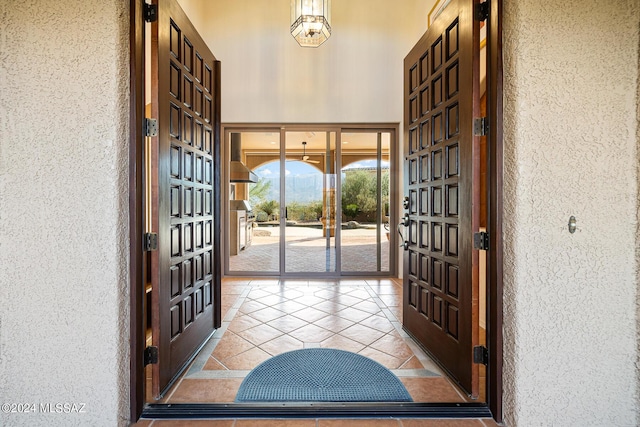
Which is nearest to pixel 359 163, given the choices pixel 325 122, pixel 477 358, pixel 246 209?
pixel 325 122

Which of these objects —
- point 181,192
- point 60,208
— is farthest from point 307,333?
point 60,208

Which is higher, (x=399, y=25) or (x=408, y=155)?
(x=399, y=25)

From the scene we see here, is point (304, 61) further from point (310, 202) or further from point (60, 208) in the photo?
point (60, 208)

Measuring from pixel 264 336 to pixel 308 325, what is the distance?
17.4 inches

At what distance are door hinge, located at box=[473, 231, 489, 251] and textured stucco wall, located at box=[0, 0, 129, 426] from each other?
6.04 feet

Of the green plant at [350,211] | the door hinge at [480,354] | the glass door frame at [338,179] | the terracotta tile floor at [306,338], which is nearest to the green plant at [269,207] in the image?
the glass door frame at [338,179]

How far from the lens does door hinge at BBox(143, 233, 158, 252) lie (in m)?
1.65

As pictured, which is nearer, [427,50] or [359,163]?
[427,50]

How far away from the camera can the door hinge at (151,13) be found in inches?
66.5

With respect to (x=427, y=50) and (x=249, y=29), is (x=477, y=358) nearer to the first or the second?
(x=427, y=50)

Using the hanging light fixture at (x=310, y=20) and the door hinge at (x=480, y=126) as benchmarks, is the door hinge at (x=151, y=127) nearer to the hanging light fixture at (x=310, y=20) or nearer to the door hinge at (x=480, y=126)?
the door hinge at (x=480, y=126)

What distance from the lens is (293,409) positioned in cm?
167

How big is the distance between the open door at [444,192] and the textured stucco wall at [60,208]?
6.03ft

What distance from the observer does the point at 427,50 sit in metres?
2.36
